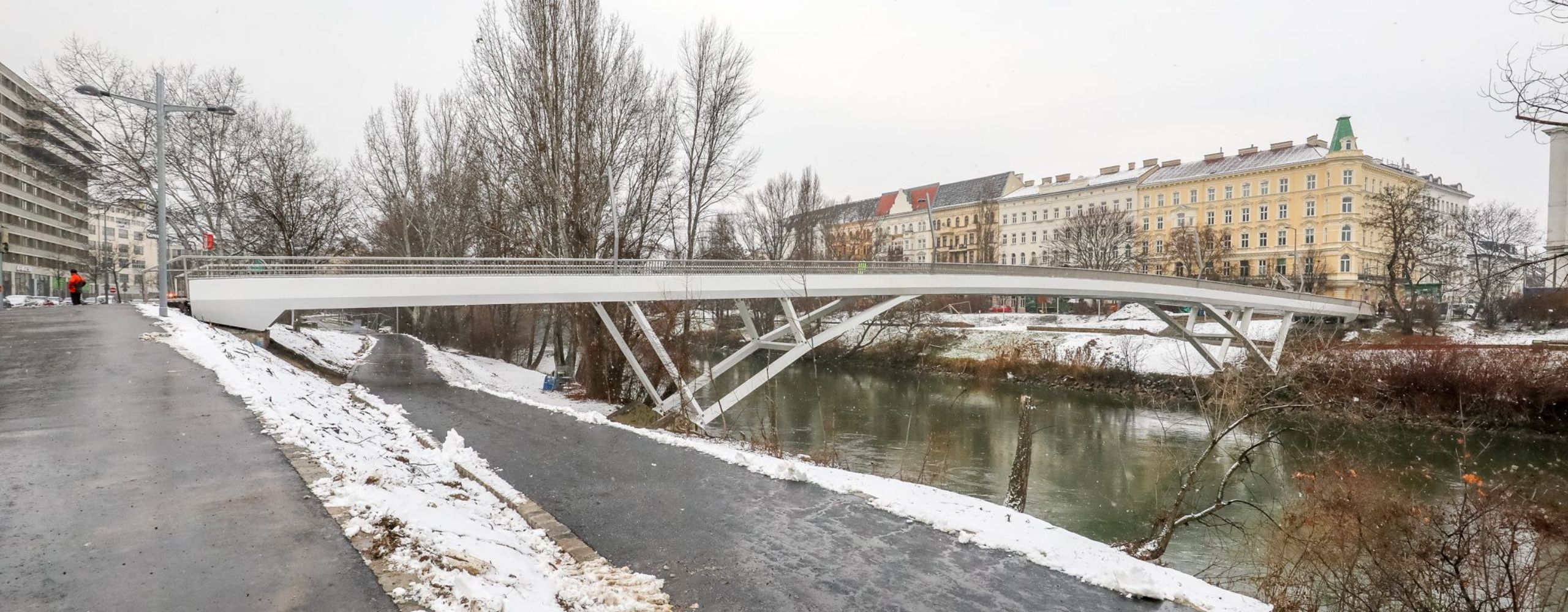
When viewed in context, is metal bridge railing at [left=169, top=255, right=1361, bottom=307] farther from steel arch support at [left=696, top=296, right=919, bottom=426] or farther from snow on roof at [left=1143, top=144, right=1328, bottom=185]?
snow on roof at [left=1143, top=144, right=1328, bottom=185]

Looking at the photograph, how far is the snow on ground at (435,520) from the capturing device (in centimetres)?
408

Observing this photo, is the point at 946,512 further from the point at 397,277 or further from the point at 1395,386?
the point at 1395,386

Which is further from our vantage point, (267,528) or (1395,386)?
(1395,386)

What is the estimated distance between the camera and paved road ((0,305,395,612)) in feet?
12.0

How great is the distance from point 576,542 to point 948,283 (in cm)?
1739

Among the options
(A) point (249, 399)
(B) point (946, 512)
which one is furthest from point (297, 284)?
(B) point (946, 512)

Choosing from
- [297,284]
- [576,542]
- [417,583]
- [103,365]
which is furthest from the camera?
[297,284]

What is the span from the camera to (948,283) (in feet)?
70.7

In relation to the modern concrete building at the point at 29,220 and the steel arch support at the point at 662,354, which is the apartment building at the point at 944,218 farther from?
the modern concrete building at the point at 29,220

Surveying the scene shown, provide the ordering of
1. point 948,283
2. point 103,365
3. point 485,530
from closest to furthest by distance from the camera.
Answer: point 485,530 < point 103,365 < point 948,283

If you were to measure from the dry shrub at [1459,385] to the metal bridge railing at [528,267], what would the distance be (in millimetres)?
7889

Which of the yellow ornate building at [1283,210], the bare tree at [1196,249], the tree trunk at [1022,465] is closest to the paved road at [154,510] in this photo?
the tree trunk at [1022,465]

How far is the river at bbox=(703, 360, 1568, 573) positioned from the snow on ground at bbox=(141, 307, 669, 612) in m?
6.20

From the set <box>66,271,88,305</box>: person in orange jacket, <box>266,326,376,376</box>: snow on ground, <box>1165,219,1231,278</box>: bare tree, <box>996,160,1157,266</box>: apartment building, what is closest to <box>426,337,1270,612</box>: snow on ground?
<box>266,326,376,376</box>: snow on ground
